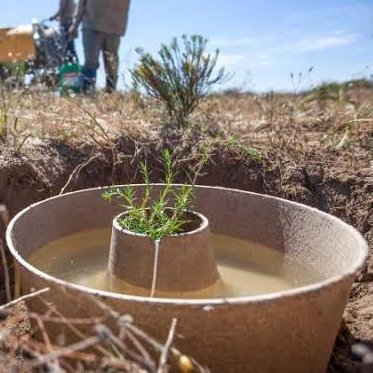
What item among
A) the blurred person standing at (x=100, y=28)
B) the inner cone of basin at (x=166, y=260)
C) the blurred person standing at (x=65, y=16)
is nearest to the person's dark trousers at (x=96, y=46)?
the blurred person standing at (x=100, y=28)

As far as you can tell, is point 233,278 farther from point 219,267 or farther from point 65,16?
point 65,16

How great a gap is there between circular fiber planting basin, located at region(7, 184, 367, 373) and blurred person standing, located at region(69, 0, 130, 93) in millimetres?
3961

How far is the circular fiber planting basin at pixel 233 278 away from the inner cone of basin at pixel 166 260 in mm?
35

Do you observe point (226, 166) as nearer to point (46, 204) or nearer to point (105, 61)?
point (46, 204)

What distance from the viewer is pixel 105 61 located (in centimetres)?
694

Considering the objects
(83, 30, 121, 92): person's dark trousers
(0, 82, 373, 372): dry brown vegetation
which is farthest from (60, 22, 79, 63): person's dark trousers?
(0, 82, 373, 372): dry brown vegetation

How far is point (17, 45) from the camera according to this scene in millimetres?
6934

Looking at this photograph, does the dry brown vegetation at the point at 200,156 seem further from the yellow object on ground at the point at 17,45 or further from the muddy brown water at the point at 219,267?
the yellow object on ground at the point at 17,45

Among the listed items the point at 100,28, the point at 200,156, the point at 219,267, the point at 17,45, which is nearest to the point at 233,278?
the point at 219,267

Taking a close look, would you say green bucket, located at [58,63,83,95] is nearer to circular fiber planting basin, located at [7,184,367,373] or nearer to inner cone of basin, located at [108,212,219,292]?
circular fiber planting basin, located at [7,184,367,373]

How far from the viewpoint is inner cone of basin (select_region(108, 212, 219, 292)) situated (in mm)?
2248

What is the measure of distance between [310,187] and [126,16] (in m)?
4.32

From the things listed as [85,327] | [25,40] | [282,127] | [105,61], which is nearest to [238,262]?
[85,327]

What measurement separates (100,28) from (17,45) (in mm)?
1154
